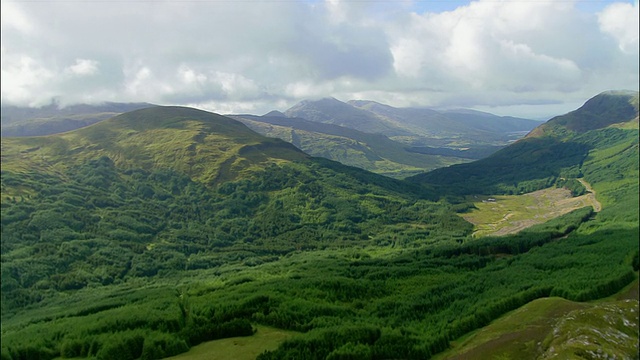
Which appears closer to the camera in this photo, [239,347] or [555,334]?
[555,334]

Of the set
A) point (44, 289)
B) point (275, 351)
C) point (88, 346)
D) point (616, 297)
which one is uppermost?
point (616, 297)

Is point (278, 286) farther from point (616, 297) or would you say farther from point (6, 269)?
point (6, 269)

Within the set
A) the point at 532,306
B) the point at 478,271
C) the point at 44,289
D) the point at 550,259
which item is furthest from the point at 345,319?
the point at 44,289

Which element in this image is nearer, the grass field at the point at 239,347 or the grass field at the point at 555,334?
the grass field at the point at 555,334

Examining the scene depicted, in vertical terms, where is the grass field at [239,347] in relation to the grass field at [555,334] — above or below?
below

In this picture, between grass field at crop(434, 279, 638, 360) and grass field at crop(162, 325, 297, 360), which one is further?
grass field at crop(162, 325, 297, 360)

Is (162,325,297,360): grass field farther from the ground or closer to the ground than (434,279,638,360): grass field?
closer to the ground

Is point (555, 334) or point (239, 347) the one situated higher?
point (555, 334)

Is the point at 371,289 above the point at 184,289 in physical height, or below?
above
